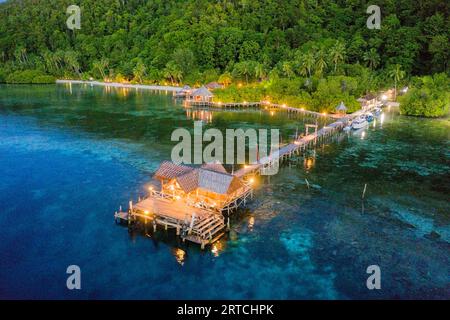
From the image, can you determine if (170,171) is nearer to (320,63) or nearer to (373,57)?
(320,63)

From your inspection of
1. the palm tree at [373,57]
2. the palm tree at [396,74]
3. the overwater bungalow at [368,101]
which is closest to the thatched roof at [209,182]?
the overwater bungalow at [368,101]

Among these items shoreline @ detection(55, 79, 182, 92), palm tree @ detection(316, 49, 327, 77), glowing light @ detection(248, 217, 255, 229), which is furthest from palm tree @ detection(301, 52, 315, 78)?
glowing light @ detection(248, 217, 255, 229)

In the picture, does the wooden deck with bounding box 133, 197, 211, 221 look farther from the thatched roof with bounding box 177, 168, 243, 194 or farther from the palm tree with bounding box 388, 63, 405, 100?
the palm tree with bounding box 388, 63, 405, 100

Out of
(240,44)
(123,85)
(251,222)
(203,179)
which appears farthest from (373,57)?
(251,222)

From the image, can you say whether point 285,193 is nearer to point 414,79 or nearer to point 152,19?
point 414,79

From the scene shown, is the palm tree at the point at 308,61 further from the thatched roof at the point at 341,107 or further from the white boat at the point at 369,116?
the white boat at the point at 369,116

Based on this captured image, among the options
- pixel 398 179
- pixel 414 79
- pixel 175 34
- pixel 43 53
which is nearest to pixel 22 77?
pixel 43 53

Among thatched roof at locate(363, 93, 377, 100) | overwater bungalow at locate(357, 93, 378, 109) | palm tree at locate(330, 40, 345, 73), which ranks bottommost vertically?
overwater bungalow at locate(357, 93, 378, 109)
